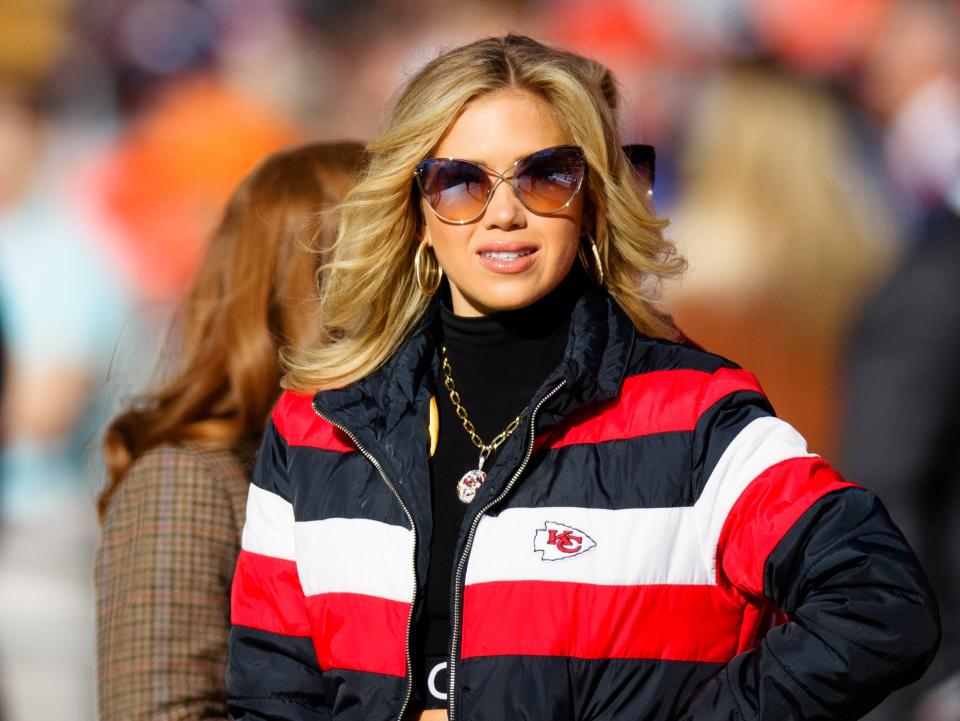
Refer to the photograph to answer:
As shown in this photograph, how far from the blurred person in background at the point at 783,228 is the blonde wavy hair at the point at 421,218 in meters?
2.83

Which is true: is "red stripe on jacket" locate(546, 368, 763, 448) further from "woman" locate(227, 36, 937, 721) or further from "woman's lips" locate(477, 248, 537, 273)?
"woman's lips" locate(477, 248, 537, 273)

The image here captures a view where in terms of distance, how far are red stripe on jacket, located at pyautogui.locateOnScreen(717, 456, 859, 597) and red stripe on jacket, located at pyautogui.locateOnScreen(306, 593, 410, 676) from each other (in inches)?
19.7

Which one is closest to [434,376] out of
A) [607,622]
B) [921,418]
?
[607,622]

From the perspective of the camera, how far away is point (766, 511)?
2.03m

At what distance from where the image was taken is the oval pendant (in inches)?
89.5

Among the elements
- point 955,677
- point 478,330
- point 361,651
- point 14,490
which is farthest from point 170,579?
point 14,490

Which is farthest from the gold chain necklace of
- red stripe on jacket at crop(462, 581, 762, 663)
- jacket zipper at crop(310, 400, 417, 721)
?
red stripe on jacket at crop(462, 581, 762, 663)

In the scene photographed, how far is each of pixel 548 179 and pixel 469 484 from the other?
0.50 metres

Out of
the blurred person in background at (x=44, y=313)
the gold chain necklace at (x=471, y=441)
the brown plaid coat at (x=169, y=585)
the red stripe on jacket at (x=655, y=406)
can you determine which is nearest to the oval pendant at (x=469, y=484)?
the gold chain necklace at (x=471, y=441)

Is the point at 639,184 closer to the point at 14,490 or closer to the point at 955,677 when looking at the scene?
the point at 955,677

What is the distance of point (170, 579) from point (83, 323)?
3.33 meters

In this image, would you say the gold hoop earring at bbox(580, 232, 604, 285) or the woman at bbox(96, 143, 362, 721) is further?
the woman at bbox(96, 143, 362, 721)

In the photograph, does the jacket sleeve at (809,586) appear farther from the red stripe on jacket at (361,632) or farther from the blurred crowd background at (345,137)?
the blurred crowd background at (345,137)

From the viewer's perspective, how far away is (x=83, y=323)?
5711 millimetres
